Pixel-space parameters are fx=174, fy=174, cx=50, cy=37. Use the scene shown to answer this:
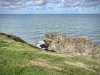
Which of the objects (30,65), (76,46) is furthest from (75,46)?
(30,65)

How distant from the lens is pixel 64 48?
2445 inches

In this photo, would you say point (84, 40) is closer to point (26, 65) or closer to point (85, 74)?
point (85, 74)

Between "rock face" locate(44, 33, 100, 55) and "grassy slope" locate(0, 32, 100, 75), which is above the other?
"grassy slope" locate(0, 32, 100, 75)

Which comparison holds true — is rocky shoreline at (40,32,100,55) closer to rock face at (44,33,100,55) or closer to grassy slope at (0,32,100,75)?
rock face at (44,33,100,55)

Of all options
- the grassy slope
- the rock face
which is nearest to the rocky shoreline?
the rock face

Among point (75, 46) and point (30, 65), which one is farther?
point (75, 46)

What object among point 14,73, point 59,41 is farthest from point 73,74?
point 59,41

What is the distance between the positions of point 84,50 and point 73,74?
3452 cm

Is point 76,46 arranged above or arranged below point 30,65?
below

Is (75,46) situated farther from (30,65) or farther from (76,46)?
(30,65)

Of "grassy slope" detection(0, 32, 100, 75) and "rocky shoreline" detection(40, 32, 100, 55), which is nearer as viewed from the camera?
"grassy slope" detection(0, 32, 100, 75)

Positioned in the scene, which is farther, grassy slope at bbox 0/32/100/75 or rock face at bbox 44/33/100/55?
rock face at bbox 44/33/100/55

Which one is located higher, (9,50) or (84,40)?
(9,50)

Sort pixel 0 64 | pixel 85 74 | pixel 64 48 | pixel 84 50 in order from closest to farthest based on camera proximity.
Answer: pixel 0 64 → pixel 85 74 → pixel 84 50 → pixel 64 48
